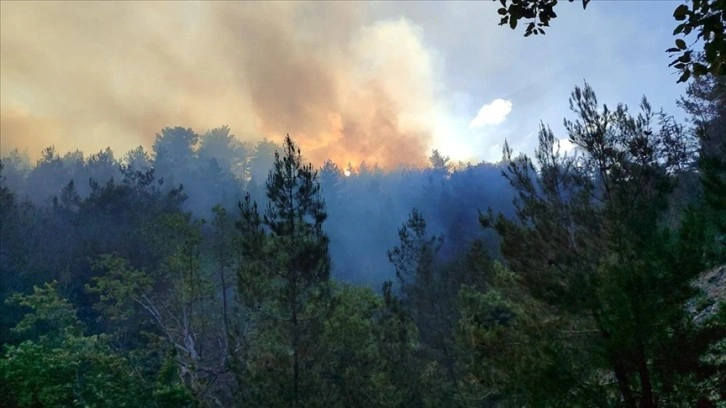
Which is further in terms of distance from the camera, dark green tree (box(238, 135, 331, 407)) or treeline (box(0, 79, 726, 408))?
dark green tree (box(238, 135, 331, 407))

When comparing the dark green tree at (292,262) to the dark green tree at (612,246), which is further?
the dark green tree at (292,262)

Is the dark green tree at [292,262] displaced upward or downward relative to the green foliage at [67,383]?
upward

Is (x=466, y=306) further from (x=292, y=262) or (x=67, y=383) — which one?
(x=67, y=383)

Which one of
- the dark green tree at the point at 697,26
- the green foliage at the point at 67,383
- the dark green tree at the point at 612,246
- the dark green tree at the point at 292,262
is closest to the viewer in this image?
the dark green tree at the point at 697,26

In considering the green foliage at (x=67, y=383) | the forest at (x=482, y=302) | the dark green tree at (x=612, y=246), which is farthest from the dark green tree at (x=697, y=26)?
the green foliage at (x=67, y=383)

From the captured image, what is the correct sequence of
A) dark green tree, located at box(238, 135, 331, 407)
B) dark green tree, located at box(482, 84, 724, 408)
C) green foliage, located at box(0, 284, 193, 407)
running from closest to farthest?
dark green tree, located at box(482, 84, 724, 408)
green foliage, located at box(0, 284, 193, 407)
dark green tree, located at box(238, 135, 331, 407)

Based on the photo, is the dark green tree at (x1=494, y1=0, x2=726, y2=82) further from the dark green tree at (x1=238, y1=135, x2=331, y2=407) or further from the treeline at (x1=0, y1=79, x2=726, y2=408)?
the dark green tree at (x1=238, y1=135, x2=331, y2=407)

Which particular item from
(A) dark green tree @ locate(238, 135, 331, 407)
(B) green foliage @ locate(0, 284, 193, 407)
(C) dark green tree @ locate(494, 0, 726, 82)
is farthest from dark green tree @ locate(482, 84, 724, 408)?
(B) green foliage @ locate(0, 284, 193, 407)

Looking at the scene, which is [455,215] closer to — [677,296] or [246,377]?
[246,377]

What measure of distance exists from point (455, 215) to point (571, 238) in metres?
53.4

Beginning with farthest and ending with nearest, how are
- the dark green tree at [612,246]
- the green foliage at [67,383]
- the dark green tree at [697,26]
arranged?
the green foliage at [67,383] < the dark green tree at [612,246] < the dark green tree at [697,26]

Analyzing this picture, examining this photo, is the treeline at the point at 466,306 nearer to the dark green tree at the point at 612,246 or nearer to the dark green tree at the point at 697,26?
the dark green tree at the point at 612,246

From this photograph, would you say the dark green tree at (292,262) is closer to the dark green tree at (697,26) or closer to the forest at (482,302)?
the forest at (482,302)

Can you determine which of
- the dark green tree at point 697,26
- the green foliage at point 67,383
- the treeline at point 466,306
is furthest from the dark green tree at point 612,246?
the green foliage at point 67,383
